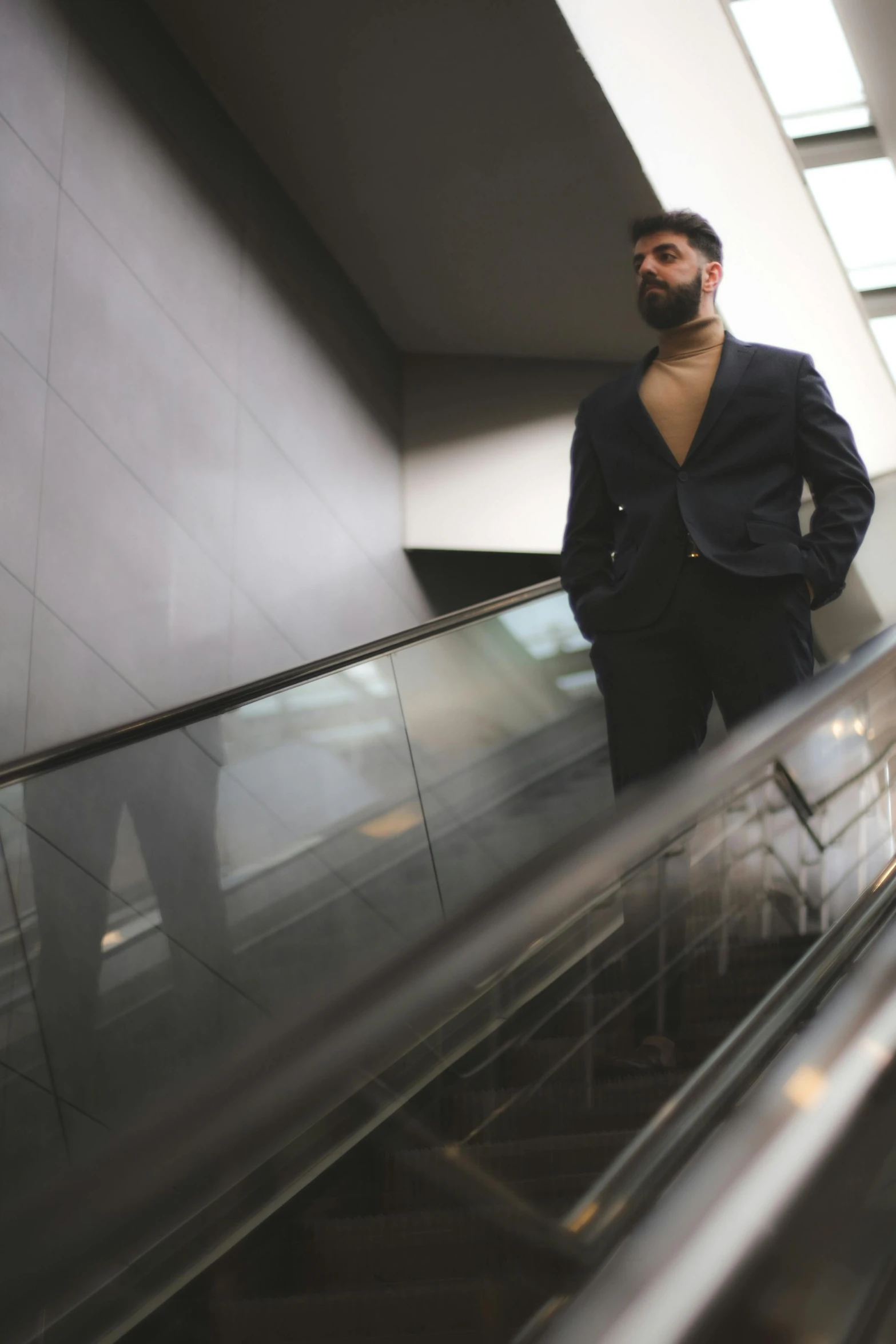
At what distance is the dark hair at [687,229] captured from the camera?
2.67 m

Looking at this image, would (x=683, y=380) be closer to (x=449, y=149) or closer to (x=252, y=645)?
(x=252, y=645)

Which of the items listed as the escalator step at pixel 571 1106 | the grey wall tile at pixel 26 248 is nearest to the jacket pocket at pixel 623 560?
the escalator step at pixel 571 1106

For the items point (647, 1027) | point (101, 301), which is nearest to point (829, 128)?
point (101, 301)

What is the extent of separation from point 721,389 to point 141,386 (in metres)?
2.96

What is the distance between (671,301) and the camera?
2668mm

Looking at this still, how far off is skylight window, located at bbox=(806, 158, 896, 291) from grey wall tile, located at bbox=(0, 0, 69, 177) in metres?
4.46

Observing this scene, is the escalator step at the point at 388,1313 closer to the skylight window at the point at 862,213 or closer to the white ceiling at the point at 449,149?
the white ceiling at the point at 449,149

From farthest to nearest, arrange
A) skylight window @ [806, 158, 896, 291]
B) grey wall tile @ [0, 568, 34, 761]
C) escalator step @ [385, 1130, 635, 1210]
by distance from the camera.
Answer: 1. skylight window @ [806, 158, 896, 291]
2. grey wall tile @ [0, 568, 34, 761]
3. escalator step @ [385, 1130, 635, 1210]

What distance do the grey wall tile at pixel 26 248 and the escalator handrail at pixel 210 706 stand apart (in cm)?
156

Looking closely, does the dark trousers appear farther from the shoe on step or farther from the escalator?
the shoe on step

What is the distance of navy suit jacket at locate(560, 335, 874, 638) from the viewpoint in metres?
2.47

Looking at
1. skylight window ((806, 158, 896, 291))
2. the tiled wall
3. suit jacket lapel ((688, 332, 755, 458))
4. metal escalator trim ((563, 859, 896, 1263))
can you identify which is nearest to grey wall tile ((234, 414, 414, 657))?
the tiled wall

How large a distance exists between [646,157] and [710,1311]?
17.6 feet

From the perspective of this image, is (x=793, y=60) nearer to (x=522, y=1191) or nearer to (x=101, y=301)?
(x=101, y=301)
